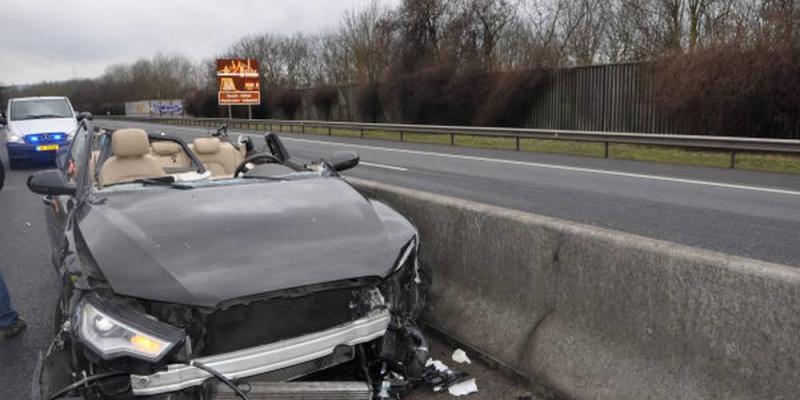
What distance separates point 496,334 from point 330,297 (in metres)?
1.28

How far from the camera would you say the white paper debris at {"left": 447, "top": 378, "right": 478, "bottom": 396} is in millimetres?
3516

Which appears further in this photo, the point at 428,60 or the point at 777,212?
the point at 428,60

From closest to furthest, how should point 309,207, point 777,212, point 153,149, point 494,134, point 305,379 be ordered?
point 305,379 → point 309,207 → point 153,149 → point 777,212 → point 494,134

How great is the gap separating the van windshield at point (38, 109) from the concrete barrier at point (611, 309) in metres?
16.3

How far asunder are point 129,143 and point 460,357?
2.88 metres

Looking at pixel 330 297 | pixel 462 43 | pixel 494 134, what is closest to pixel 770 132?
pixel 494 134

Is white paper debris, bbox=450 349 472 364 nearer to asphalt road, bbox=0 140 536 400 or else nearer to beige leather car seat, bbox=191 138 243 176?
asphalt road, bbox=0 140 536 400

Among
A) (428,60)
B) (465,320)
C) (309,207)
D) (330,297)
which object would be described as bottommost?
(465,320)

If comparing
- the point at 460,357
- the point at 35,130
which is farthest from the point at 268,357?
the point at 35,130

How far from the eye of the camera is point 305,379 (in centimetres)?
302

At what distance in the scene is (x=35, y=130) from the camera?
54.0 ft

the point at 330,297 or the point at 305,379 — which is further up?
the point at 330,297

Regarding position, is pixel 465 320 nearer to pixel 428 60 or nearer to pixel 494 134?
pixel 494 134

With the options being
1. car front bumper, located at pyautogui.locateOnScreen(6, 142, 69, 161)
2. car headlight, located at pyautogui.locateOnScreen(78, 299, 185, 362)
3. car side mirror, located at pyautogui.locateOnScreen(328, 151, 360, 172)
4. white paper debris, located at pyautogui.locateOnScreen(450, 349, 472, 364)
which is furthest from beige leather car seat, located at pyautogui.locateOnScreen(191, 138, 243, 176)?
car front bumper, located at pyautogui.locateOnScreen(6, 142, 69, 161)
